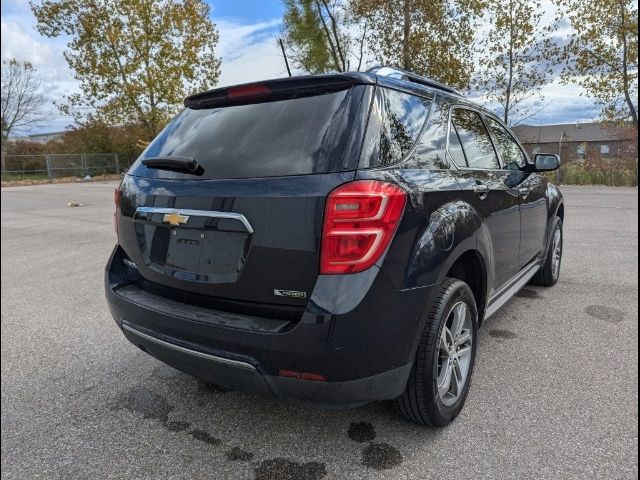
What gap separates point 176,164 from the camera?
7.07ft

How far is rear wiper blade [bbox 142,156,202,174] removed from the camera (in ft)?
6.89

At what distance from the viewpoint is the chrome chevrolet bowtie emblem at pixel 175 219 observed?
6.55ft

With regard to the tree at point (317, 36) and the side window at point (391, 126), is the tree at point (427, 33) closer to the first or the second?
the tree at point (317, 36)

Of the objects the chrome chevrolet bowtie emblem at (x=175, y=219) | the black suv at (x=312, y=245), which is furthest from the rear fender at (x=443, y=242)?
the chrome chevrolet bowtie emblem at (x=175, y=219)

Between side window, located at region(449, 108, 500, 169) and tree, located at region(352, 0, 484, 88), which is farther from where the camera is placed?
tree, located at region(352, 0, 484, 88)

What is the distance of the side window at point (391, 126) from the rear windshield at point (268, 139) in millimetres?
143

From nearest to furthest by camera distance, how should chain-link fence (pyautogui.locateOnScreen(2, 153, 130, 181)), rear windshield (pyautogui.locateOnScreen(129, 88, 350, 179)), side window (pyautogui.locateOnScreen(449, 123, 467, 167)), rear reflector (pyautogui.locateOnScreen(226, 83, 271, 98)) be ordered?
rear windshield (pyautogui.locateOnScreen(129, 88, 350, 179)) → rear reflector (pyautogui.locateOnScreen(226, 83, 271, 98)) → side window (pyautogui.locateOnScreen(449, 123, 467, 167)) → chain-link fence (pyautogui.locateOnScreen(2, 153, 130, 181))

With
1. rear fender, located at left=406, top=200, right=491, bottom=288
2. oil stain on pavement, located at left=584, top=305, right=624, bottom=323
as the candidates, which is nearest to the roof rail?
rear fender, located at left=406, top=200, right=491, bottom=288

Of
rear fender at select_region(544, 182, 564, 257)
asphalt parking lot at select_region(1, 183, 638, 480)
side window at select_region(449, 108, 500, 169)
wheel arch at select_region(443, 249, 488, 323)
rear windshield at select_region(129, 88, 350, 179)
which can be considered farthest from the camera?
rear fender at select_region(544, 182, 564, 257)

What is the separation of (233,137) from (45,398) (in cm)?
187

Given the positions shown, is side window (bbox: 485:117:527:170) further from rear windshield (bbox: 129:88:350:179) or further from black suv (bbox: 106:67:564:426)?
rear windshield (bbox: 129:88:350:179)

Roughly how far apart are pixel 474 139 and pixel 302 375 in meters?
1.98

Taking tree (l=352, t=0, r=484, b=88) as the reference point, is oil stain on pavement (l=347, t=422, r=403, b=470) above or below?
below

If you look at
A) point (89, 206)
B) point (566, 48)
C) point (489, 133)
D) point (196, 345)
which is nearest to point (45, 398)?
point (196, 345)
